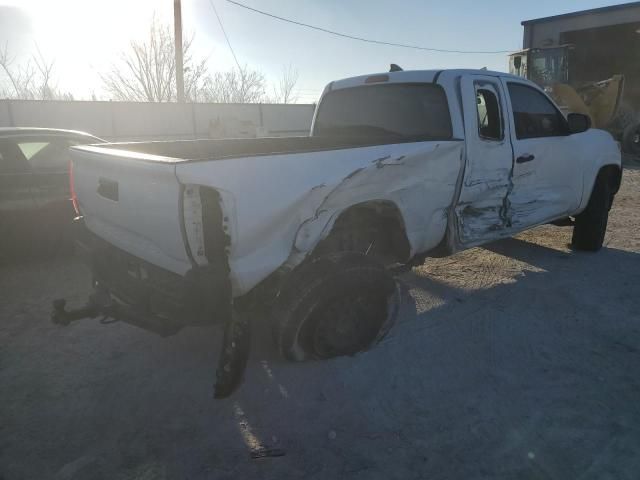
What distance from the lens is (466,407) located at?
8.93ft

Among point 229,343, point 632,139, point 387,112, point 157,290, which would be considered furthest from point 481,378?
point 632,139

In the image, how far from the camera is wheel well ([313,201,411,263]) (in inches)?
129

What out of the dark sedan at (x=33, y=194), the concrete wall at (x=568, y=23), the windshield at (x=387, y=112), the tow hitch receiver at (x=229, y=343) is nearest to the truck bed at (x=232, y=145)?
the windshield at (x=387, y=112)

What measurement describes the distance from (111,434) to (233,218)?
1.36 metres

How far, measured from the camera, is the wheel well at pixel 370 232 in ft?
10.8

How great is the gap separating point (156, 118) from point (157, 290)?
14.5 m

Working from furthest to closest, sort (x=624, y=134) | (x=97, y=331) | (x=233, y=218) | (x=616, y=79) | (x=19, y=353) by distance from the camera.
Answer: (x=624, y=134), (x=616, y=79), (x=97, y=331), (x=19, y=353), (x=233, y=218)

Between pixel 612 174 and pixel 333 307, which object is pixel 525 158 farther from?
pixel 333 307

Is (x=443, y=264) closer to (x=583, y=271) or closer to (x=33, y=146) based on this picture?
(x=583, y=271)

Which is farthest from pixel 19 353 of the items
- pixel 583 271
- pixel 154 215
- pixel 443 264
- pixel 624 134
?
pixel 624 134

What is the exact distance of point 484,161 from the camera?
395cm

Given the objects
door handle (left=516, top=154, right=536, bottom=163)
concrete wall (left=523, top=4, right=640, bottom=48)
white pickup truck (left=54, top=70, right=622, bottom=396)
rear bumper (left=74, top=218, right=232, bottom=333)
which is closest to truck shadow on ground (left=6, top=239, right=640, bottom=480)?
white pickup truck (left=54, top=70, right=622, bottom=396)

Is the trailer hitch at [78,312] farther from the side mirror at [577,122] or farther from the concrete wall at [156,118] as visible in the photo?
the concrete wall at [156,118]

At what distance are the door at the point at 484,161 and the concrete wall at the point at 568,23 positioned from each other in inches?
728
